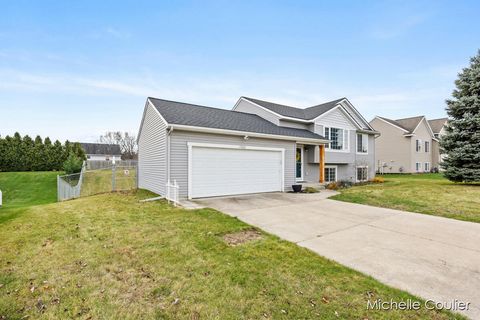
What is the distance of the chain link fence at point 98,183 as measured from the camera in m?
12.7

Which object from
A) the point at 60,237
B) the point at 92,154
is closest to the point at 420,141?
the point at 60,237

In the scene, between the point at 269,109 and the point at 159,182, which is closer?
the point at 159,182

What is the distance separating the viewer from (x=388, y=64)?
593 inches

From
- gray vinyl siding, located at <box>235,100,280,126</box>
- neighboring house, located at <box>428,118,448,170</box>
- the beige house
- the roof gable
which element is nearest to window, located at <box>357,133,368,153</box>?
the roof gable

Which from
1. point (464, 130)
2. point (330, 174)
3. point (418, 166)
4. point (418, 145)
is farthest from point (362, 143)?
point (418, 166)

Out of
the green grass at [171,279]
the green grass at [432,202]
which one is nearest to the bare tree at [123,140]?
the green grass at [432,202]

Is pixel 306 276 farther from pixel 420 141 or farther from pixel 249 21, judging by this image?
pixel 420 141

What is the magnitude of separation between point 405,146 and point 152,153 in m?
28.7

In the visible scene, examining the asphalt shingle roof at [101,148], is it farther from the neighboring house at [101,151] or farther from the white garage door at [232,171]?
the white garage door at [232,171]

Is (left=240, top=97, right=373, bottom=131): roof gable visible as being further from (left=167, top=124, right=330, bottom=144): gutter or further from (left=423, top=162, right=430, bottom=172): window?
(left=423, top=162, right=430, bottom=172): window

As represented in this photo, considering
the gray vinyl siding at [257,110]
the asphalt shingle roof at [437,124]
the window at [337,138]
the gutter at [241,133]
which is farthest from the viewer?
the asphalt shingle roof at [437,124]

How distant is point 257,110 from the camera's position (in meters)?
15.6

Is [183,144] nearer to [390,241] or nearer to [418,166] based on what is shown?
[390,241]

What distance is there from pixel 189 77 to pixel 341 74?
11.3 metres
